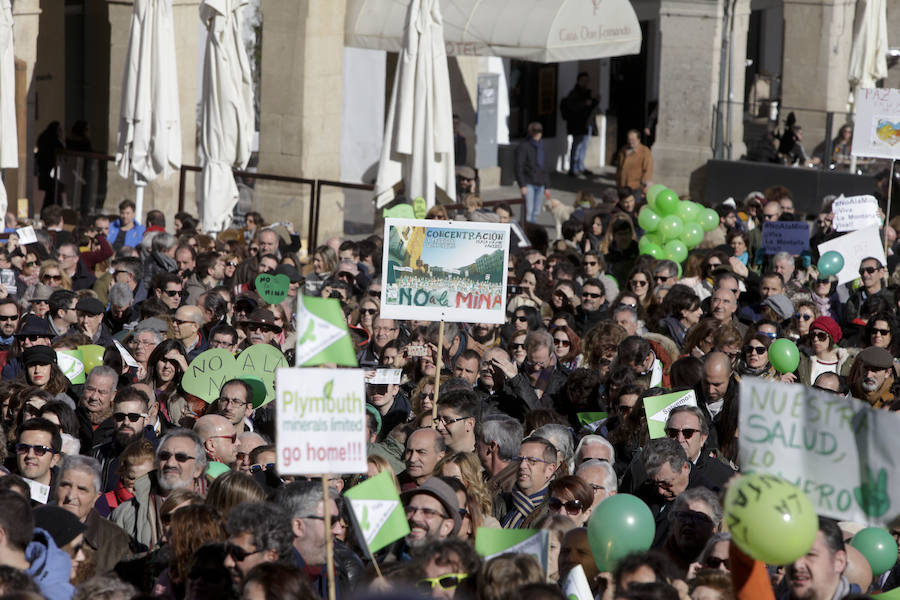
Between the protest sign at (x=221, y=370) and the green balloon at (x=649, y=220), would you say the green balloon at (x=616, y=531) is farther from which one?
the green balloon at (x=649, y=220)

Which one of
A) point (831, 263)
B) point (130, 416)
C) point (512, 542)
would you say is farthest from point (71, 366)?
point (831, 263)

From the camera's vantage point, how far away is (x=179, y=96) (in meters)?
18.1

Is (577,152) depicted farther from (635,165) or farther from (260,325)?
(260,325)

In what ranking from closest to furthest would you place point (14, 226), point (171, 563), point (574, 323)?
point (171, 563) < point (574, 323) < point (14, 226)

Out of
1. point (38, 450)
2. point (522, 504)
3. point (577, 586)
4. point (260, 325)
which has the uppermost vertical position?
point (260, 325)

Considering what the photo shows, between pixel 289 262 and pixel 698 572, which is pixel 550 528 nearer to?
pixel 698 572

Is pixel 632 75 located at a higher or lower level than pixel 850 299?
higher

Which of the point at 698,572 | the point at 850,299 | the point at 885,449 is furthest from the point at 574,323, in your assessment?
the point at 885,449

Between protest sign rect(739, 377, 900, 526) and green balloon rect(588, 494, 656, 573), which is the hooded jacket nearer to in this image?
green balloon rect(588, 494, 656, 573)

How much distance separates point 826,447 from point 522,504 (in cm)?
254

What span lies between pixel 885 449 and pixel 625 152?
1610 cm

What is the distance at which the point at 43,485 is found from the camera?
22.7 feet

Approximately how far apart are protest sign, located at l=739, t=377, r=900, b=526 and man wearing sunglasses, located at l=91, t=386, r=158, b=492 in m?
3.91

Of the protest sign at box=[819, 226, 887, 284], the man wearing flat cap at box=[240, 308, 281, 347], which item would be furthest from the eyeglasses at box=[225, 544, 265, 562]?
the protest sign at box=[819, 226, 887, 284]
